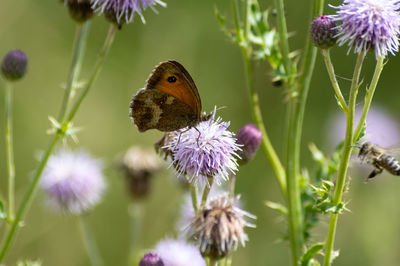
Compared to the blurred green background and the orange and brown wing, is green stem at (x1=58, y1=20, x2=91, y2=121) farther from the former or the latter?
the blurred green background

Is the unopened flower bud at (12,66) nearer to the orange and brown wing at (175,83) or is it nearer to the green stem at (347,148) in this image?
the orange and brown wing at (175,83)

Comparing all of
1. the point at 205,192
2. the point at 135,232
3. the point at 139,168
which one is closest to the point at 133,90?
the point at 139,168

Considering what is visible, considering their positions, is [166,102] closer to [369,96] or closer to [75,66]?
[75,66]

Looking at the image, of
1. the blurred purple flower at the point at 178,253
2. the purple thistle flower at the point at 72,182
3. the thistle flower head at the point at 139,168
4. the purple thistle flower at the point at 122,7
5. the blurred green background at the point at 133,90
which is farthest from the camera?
the blurred green background at the point at 133,90

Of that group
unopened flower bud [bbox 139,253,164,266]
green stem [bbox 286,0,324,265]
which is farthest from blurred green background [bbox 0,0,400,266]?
unopened flower bud [bbox 139,253,164,266]

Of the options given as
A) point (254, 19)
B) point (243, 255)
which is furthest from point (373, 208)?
point (254, 19)

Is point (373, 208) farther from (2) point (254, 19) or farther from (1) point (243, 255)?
(2) point (254, 19)

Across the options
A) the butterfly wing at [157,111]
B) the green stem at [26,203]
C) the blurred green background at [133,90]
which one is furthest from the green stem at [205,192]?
the blurred green background at [133,90]
